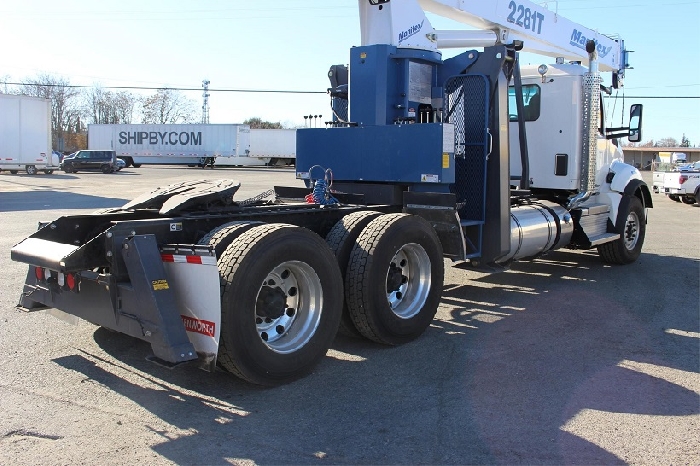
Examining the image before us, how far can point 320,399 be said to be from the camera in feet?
15.1

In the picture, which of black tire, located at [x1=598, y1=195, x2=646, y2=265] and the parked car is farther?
the parked car

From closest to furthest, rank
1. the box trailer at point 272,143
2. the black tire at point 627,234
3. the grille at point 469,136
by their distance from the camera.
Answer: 1. the grille at point 469,136
2. the black tire at point 627,234
3. the box trailer at point 272,143

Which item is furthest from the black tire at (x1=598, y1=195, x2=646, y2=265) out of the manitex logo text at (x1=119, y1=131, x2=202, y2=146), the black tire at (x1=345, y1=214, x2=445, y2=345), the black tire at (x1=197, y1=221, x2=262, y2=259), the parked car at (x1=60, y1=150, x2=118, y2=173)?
the manitex logo text at (x1=119, y1=131, x2=202, y2=146)

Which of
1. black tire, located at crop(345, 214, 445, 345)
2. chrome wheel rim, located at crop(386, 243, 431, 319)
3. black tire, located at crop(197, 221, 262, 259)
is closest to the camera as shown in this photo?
black tire, located at crop(197, 221, 262, 259)

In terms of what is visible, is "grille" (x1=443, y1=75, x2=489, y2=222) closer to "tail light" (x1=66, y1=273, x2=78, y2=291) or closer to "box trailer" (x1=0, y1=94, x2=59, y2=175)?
"tail light" (x1=66, y1=273, x2=78, y2=291)

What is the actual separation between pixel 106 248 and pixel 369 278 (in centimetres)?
218

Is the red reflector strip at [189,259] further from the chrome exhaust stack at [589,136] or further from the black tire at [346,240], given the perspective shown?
the chrome exhaust stack at [589,136]

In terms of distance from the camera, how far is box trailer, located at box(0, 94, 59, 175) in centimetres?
3438

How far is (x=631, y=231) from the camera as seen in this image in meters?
10.5

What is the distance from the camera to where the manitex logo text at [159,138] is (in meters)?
54.9

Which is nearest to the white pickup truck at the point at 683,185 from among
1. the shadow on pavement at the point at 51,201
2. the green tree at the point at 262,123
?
the shadow on pavement at the point at 51,201

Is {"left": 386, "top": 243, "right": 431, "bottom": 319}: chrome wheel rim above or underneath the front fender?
underneath

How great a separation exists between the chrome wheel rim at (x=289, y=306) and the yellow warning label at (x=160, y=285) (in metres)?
0.73

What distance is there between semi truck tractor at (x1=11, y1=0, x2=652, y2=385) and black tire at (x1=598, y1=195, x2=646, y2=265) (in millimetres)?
35
